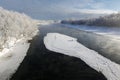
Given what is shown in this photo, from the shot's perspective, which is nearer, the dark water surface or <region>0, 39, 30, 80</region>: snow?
the dark water surface

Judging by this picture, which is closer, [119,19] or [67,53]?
[67,53]

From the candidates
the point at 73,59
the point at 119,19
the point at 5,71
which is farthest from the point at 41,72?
the point at 119,19

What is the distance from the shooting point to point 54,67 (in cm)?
2178

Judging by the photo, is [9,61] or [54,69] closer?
[54,69]

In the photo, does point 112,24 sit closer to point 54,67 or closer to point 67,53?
point 67,53

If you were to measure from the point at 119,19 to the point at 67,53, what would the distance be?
41.7 metres

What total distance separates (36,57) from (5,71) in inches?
261

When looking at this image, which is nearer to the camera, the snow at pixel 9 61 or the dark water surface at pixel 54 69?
the dark water surface at pixel 54 69

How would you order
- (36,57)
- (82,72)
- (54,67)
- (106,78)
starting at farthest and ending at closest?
1. (36,57)
2. (54,67)
3. (82,72)
4. (106,78)

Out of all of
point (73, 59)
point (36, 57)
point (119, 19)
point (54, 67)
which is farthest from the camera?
point (119, 19)

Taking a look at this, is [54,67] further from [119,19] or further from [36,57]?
[119,19]

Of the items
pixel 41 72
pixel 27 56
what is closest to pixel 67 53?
pixel 27 56

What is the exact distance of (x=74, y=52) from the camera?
93.0 ft

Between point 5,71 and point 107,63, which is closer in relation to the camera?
point 5,71
